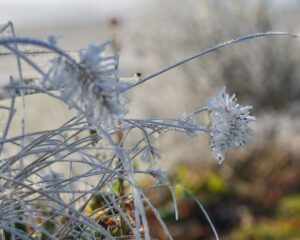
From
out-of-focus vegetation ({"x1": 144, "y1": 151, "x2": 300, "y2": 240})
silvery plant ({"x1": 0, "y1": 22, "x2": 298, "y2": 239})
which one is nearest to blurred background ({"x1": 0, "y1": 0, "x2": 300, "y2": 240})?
out-of-focus vegetation ({"x1": 144, "y1": 151, "x2": 300, "y2": 240})

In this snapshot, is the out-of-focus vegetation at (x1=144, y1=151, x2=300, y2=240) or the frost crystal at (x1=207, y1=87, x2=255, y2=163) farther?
the out-of-focus vegetation at (x1=144, y1=151, x2=300, y2=240)

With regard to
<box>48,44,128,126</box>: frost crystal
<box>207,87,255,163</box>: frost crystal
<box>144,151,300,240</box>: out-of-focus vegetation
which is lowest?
<box>144,151,300,240</box>: out-of-focus vegetation

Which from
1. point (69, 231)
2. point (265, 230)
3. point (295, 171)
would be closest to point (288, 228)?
point (265, 230)

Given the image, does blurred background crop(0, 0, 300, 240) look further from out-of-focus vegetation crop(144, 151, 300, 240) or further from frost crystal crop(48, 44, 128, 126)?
frost crystal crop(48, 44, 128, 126)

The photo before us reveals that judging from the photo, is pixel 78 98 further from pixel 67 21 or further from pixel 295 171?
pixel 67 21

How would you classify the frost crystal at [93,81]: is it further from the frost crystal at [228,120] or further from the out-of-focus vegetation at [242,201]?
the out-of-focus vegetation at [242,201]

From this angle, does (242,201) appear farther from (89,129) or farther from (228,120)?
(89,129)
